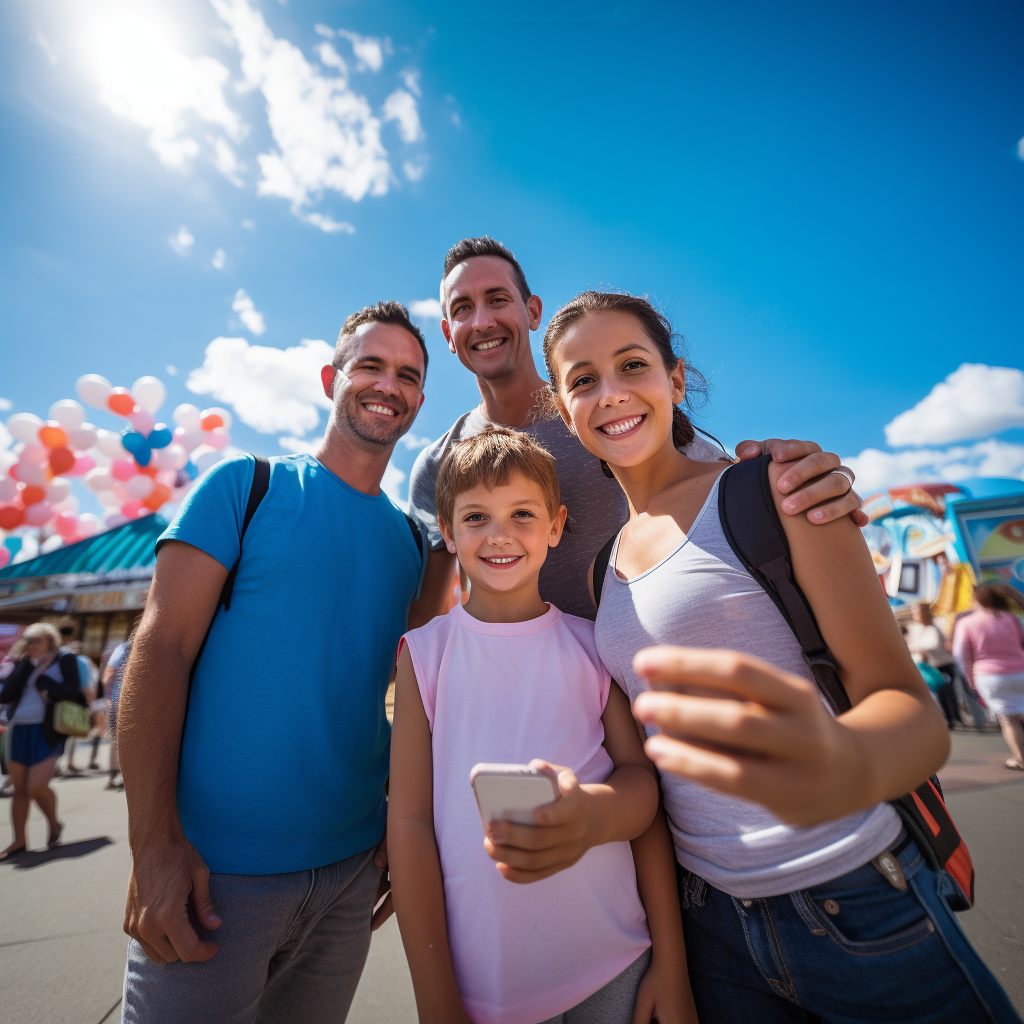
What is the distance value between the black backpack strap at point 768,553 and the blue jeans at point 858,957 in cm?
38

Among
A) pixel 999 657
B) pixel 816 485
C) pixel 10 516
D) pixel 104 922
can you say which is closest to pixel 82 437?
pixel 10 516

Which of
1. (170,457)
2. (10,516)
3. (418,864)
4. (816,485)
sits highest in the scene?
(170,457)

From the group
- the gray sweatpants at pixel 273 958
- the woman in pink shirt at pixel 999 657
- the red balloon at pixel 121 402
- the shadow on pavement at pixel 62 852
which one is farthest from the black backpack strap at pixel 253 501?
the red balloon at pixel 121 402

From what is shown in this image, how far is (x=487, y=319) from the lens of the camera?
2.78m

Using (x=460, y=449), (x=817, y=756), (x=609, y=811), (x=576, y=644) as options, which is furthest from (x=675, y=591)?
(x=460, y=449)

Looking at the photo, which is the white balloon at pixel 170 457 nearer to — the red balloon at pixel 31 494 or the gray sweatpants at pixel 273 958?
the red balloon at pixel 31 494

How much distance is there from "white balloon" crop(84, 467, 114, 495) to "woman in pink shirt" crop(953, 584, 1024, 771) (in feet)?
44.8

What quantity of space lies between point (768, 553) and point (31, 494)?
12045mm

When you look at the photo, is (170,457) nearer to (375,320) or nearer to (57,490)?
(57,490)

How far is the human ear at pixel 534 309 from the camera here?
312 cm

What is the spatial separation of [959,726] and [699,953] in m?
11.0

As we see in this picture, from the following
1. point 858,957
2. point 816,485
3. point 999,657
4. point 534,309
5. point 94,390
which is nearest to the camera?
point 858,957

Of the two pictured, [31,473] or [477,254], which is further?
[31,473]

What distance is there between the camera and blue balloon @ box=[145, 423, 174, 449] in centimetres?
943
